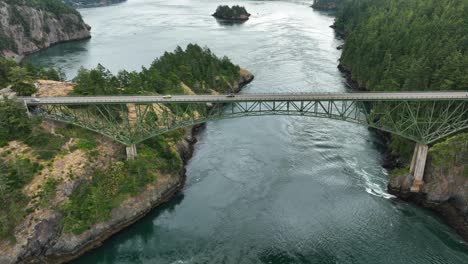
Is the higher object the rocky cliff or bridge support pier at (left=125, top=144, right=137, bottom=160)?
bridge support pier at (left=125, top=144, right=137, bottom=160)

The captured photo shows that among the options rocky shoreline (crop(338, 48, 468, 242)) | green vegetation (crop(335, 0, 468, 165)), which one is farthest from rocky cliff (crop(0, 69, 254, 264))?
green vegetation (crop(335, 0, 468, 165))

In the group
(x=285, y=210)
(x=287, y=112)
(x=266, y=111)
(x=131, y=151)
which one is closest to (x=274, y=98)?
(x=266, y=111)

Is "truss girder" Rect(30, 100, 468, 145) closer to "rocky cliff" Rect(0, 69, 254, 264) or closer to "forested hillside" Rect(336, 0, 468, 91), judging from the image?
"rocky cliff" Rect(0, 69, 254, 264)

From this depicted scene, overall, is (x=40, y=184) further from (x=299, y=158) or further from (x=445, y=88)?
Result: (x=445, y=88)

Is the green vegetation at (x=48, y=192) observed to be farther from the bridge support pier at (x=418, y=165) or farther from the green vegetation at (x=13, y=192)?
the bridge support pier at (x=418, y=165)

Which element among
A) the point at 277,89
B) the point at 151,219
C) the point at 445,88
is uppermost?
the point at 445,88

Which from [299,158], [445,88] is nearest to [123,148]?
[299,158]

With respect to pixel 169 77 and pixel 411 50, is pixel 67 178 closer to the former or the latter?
pixel 169 77
